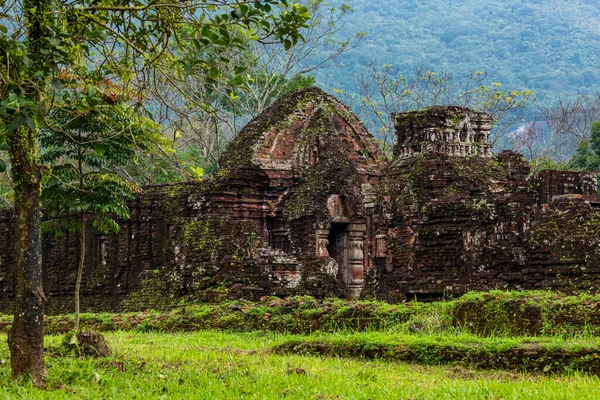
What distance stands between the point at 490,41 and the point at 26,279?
298 feet

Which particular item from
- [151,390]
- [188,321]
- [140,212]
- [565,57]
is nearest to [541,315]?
[151,390]

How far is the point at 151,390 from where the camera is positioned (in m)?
9.36

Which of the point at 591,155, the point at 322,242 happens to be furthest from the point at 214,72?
the point at 591,155

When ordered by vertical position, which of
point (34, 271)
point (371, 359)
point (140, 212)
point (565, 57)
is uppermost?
point (565, 57)

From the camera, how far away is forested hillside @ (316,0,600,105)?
87.3 meters

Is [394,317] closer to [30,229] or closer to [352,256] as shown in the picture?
[30,229]

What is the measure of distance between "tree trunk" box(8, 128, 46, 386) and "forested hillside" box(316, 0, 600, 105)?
244ft

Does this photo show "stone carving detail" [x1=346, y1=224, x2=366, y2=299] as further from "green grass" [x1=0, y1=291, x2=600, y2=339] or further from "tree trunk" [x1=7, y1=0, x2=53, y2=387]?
"tree trunk" [x1=7, y1=0, x2=53, y2=387]

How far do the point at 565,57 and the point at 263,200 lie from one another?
68906 millimetres

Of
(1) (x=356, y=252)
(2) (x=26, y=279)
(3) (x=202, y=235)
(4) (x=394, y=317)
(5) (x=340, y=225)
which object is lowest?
(4) (x=394, y=317)

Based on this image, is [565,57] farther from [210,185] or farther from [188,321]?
[188,321]

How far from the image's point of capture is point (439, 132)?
22656 mm

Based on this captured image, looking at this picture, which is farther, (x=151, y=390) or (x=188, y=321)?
(x=188, y=321)

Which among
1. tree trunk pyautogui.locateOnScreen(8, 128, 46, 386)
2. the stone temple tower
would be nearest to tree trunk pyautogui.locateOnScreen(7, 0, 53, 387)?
tree trunk pyautogui.locateOnScreen(8, 128, 46, 386)
